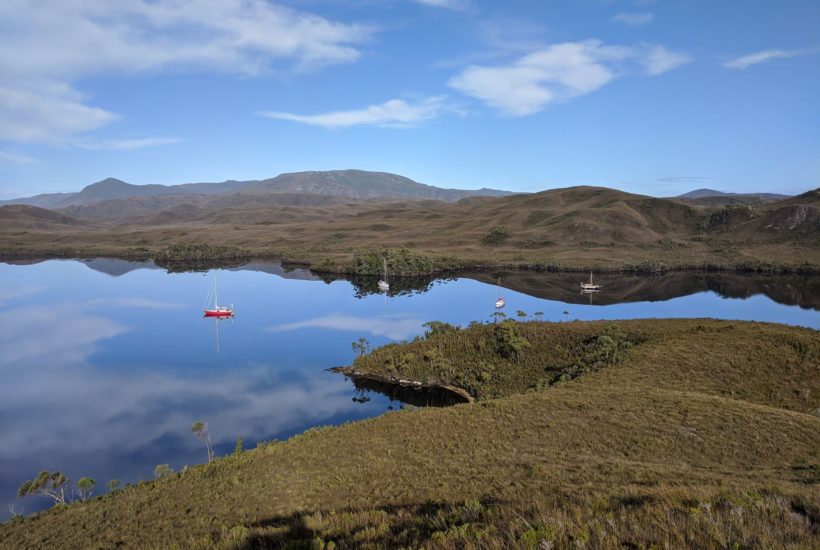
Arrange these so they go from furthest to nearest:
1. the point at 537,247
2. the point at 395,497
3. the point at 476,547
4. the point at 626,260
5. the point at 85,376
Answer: the point at 537,247, the point at 626,260, the point at 85,376, the point at 395,497, the point at 476,547

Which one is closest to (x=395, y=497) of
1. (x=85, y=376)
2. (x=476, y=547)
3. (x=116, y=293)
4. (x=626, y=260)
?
(x=476, y=547)

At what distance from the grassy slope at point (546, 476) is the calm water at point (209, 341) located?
59.6 ft

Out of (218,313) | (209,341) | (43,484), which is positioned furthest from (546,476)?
(218,313)

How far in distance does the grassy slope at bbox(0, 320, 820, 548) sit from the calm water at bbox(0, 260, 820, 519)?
18.2 metres

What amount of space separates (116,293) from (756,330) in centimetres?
14153

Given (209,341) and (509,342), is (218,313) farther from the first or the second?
(509,342)

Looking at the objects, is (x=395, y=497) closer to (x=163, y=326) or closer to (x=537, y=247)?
(x=163, y=326)

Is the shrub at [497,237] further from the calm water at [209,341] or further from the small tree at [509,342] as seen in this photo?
the small tree at [509,342]

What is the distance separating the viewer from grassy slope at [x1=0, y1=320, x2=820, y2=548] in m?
8.84

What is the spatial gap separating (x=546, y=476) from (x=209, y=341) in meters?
70.1

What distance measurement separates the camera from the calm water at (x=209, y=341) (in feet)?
141

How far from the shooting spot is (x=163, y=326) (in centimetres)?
8675

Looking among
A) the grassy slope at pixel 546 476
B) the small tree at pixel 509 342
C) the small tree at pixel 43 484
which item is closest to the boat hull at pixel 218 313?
the small tree at pixel 43 484

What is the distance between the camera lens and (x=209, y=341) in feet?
250
